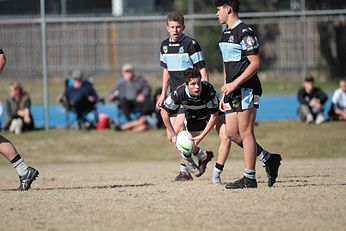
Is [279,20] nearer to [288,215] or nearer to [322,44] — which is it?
[322,44]

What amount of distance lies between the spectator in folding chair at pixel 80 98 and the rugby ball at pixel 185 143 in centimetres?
1045

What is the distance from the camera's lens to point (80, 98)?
75.3ft

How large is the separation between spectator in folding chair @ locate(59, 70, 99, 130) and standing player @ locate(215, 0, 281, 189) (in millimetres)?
11624

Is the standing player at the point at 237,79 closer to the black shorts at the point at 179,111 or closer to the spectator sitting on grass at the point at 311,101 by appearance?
the black shorts at the point at 179,111

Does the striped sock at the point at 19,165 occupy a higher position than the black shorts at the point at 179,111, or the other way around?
the black shorts at the point at 179,111

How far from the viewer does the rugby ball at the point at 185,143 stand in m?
12.7

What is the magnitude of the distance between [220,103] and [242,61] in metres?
0.59

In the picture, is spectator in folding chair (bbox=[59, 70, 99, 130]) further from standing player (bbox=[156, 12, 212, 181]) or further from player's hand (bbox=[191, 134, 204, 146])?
player's hand (bbox=[191, 134, 204, 146])

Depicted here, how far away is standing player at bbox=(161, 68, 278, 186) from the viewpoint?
39.8 ft

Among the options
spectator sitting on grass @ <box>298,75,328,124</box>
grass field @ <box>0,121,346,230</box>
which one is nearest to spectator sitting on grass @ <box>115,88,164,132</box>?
grass field @ <box>0,121,346,230</box>

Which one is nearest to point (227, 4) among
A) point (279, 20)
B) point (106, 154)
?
point (106, 154)

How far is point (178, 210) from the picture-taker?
33.0ft

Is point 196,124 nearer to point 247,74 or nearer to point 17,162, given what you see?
point 247,74

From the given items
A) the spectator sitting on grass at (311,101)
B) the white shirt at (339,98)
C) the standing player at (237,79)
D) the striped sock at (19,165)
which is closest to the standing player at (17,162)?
the striped sock at (19,165)
